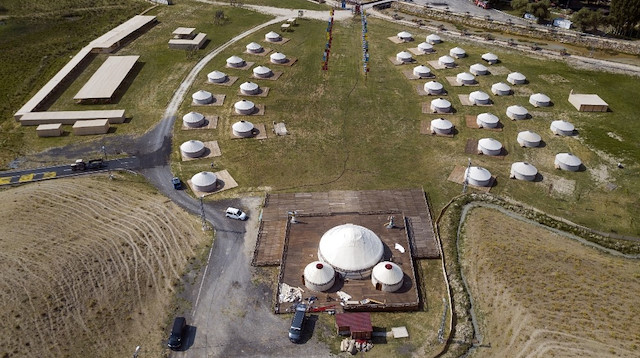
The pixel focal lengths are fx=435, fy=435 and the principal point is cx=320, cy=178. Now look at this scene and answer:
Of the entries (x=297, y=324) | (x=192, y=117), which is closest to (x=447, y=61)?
(x=192, y=117)

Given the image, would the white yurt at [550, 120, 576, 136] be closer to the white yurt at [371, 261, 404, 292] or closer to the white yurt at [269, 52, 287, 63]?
the white yurt at [371, 261, 404, 292]

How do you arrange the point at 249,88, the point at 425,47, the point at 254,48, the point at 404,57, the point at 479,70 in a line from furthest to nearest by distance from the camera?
the point at 425,47 → the point at 254,48 → the point at 404,57 → the point at 479,70 → the point at 249,88

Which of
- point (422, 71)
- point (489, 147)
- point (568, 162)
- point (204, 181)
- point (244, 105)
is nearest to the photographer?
point (204, 181)

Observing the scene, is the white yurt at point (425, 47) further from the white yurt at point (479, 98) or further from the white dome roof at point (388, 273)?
the white dome roof at point (388, 273)

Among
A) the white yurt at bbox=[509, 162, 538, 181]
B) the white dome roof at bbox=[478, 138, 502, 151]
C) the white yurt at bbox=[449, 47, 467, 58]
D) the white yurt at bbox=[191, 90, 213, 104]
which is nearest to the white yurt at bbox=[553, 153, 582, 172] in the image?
the white yurt at bbox=[509, 162, 538, 181]

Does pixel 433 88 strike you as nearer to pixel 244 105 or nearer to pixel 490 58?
pixel 490 58
